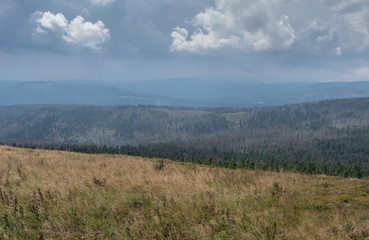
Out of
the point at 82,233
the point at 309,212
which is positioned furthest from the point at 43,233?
the point at 309,212


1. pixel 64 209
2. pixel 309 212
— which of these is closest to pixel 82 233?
pixel 64 209

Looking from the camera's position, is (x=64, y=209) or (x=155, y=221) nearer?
(x=155, y=221)

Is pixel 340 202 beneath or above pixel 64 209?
beneath

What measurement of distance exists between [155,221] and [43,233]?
275cm

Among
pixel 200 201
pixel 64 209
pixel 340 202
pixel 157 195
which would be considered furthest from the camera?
pixel 340 202

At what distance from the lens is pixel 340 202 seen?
862 centimetres

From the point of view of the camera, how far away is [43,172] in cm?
1114

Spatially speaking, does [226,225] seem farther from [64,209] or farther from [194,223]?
[64,209]

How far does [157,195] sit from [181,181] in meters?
1.58

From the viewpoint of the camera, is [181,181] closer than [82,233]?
No

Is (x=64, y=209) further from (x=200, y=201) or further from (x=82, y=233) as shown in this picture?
(x=200, y=201)

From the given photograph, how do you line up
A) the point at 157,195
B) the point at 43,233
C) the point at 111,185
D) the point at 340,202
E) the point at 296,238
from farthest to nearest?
the point at 111,185
the point at 340,202
the point at 157,195
the point at 43,233
the point at 296,238

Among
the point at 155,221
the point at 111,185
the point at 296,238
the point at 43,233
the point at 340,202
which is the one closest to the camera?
the point at 296,238

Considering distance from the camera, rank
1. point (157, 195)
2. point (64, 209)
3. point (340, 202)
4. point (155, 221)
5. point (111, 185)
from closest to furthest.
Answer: point (155, 221) < point (64, 209) < point (157, 195) < point (340, 202) < point (111, 185)
